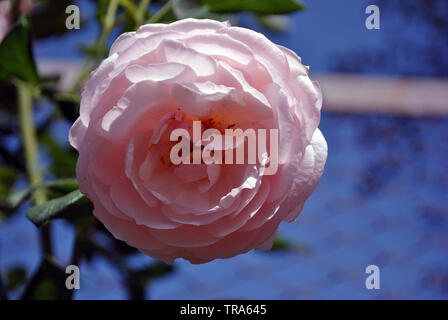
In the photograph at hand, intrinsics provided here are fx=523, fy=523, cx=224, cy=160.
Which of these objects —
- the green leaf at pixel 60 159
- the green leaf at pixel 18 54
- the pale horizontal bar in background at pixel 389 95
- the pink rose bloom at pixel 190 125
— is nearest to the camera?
the pink rose bloom at pixel 190 125

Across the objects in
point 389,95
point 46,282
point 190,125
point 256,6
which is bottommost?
point 46,282

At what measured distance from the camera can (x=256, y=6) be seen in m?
0.44

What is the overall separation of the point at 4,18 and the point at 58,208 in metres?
0.26

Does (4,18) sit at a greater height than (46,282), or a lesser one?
greater

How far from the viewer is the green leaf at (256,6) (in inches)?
16.5

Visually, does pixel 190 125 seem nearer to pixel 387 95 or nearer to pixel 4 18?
pixel 4 18

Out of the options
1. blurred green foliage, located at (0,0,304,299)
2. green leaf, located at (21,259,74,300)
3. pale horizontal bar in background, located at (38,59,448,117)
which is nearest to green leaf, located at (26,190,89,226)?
blurred green foliage, located at (0,0,304,299)

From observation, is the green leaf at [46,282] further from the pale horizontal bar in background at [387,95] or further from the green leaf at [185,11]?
the pale horizontal bar in background at [387,95]

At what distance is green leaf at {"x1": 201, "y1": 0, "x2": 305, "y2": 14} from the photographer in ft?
1.37

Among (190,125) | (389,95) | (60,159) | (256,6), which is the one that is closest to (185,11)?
(256,6)

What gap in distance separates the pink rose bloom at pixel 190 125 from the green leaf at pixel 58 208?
0.04m

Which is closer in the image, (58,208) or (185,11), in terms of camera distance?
(58,208)

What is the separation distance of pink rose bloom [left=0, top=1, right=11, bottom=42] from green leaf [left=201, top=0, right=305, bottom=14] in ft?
0.63

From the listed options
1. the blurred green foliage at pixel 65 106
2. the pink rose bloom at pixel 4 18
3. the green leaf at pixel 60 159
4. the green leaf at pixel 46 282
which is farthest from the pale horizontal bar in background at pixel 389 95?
the green leaf at pixel 46 282
